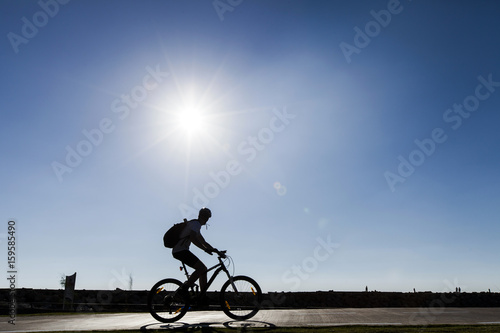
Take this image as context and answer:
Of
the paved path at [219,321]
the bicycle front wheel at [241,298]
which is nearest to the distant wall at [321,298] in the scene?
the paved path at [219,321]

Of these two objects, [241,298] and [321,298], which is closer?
[241,298]

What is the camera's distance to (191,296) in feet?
25.2

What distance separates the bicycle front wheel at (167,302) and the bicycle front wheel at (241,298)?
77 centimetres

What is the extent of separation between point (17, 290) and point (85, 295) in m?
4.23

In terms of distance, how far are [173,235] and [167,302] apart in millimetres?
1319

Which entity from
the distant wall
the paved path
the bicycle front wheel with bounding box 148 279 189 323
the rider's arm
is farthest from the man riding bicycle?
the distant wall

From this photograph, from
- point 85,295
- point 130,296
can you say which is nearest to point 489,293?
point 130,296

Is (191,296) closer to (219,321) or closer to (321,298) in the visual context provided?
(219,321)

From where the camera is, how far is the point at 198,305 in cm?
763

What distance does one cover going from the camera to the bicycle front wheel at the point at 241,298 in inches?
303

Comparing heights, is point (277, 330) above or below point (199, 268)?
below

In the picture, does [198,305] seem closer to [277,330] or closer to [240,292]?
[240,292]

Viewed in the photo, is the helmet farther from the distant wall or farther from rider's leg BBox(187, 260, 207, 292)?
the distant wall

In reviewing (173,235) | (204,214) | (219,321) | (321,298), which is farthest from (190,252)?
(321,298)
